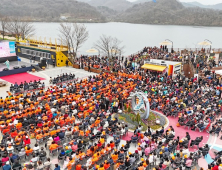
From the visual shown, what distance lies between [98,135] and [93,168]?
2.90 meters

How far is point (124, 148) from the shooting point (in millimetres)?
12047

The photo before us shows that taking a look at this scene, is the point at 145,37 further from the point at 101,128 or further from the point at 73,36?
the point at 101,128

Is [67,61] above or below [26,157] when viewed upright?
above

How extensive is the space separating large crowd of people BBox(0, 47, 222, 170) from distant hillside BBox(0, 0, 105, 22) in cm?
13740

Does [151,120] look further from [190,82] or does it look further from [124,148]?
[190,82]

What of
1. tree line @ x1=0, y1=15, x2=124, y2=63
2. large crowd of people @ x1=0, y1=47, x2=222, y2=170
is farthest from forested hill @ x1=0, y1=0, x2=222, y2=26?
large crowd of people @ x1=0, y1=47, x2=222, y2=170

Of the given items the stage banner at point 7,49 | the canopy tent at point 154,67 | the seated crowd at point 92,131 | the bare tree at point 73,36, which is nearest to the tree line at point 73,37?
the bare tree at point 73,36

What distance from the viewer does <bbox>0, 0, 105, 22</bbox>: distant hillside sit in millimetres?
158600

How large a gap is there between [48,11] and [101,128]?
174 m

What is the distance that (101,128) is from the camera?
15.5 metres

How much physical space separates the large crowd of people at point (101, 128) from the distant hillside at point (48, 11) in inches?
5409

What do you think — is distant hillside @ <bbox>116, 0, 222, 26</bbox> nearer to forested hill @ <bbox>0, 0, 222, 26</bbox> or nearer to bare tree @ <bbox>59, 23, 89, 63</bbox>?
forested hill @ <bbox>0, 0, 222, 26</bbox>

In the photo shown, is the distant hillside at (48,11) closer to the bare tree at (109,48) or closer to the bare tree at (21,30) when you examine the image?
the bare tree at (21,30)

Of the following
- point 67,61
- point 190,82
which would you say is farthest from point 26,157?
point 67,61
